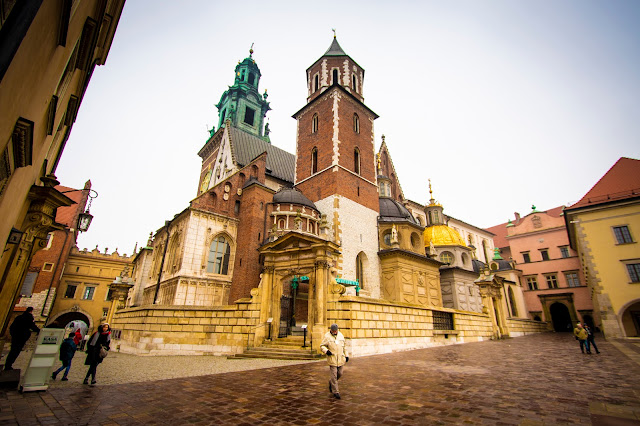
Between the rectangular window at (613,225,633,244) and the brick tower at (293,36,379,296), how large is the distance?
17.5 meters

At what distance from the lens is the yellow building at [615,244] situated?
860 inches

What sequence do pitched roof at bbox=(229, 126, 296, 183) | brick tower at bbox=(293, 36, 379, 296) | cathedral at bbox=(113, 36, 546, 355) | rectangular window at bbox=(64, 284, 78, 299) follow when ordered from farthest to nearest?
rectangular window at bbox=(64, 284, 78, 299) < pitched roof at bbox=(229, 126, 296, 183) < brick tower at bbox=(293, 36, 379, 296) < cathedral at bbox=(113, 36, 546, 355)

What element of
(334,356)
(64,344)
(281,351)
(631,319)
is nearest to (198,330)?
(281,351)

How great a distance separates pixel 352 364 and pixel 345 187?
53.9 feet

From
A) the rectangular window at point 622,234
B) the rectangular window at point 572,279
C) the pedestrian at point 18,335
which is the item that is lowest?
the pedestrian at point 18,335

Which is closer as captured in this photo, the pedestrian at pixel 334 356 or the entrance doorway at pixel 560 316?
the pedestrian at pixel 334 356

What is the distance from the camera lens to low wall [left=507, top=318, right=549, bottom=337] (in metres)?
26.5

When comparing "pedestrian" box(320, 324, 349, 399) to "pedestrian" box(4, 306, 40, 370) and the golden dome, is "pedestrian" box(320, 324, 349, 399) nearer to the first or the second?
"pedestrian" box(4, 306, 40, 370)

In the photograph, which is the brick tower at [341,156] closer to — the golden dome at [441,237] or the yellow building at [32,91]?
the golden dome at [441,237]

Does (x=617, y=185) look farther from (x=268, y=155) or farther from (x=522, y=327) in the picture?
(x=268, y=155)

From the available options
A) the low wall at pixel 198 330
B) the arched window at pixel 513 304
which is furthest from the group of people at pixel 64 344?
the arched window at pixel 513 304

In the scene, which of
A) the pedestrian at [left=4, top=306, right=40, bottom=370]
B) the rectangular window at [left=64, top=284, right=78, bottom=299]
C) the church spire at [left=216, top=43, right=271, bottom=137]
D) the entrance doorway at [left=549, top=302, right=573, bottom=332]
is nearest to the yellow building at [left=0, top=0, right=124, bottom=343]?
the pedestrian at [left=4, top=306, right=40, bottom=370]

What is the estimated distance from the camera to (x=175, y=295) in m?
20.4

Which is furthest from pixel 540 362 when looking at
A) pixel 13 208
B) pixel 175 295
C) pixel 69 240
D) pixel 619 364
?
pixel 69 240
